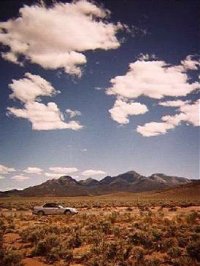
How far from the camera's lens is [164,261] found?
1286cm

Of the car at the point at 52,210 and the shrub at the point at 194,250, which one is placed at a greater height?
the car at the point at 52,210

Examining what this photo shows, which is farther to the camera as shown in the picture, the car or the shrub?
the car

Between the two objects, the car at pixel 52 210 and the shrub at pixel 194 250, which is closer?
the shrub at pixel 194 250

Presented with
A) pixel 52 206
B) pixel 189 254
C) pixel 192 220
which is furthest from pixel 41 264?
pixel 52 206

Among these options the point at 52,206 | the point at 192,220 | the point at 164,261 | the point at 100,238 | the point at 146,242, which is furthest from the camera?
the point at 52,206

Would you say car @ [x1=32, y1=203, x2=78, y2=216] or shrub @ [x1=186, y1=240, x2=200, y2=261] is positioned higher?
car @ [x1=32, y1=203, x2=78, y2=216]

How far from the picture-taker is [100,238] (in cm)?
1689

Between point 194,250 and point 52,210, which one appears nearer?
point 194,250

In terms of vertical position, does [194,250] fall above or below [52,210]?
below

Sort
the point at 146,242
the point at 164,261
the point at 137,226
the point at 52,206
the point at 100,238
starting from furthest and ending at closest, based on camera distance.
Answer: the point at 52,206 < the point at 137,226 < the point at 100,238 < the point at 146,242 < the point at 164,261

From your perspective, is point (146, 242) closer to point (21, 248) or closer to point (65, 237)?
point (65, 237)

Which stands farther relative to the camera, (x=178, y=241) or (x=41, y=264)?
(x=178, y=241)

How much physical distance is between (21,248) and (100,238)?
387 centimetres

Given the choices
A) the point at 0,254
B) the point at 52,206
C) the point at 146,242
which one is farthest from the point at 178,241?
the point at 52,206
